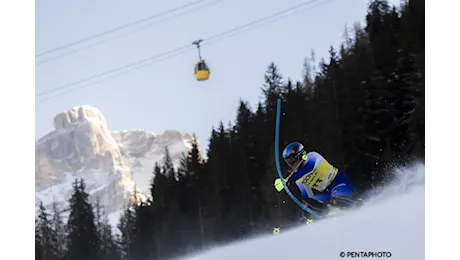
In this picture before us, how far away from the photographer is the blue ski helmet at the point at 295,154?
18.9ft

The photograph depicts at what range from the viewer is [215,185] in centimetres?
707

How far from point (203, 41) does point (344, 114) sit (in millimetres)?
2030

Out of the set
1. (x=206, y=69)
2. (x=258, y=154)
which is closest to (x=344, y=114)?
(x=258, y=154)

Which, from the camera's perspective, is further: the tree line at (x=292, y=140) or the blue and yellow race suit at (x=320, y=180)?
the tree line at (x=292, y=140)

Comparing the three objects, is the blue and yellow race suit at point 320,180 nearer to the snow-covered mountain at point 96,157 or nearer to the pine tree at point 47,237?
the snow-covered mountain at point 96,157

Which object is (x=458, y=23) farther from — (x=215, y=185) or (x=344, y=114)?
(x=215, y=185)

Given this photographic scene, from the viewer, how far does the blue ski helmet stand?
5770 mm

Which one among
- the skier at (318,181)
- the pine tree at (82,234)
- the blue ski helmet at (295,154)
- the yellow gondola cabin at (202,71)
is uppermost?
the yellow gondola cabin at (202,71)

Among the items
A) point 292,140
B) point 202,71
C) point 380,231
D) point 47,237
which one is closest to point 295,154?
point 292,140

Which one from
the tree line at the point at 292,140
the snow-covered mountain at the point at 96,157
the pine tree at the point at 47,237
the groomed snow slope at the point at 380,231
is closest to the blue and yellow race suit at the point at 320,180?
the tree line at the point at 292,140

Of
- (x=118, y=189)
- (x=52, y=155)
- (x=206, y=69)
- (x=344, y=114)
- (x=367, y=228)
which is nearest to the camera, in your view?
(x=367, y=228)

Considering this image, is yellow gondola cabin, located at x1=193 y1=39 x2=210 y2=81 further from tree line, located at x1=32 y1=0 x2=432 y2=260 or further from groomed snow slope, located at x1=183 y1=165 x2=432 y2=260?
groomed snow slope, located at x1=183 y1=165 x2=432 y2=260

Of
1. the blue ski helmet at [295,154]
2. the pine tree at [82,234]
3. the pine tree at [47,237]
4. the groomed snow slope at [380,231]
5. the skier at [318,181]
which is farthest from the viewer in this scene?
the pine tree at [82,234]

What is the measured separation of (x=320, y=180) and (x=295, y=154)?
16.5 inches
